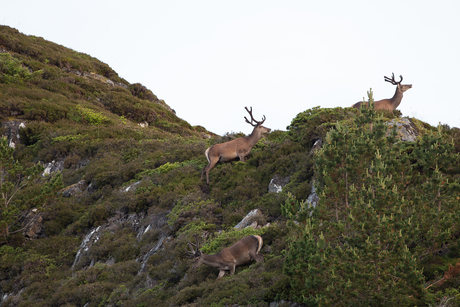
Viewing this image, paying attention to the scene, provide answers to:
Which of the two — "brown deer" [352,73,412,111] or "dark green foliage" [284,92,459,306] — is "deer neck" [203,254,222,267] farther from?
"brown deer" [352,73,412,111]

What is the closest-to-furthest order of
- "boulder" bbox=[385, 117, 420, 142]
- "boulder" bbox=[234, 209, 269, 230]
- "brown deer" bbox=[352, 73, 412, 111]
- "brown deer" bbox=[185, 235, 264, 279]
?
1. "brown deer" bbox=[185, 235, 264, 279]
2. "boulder" bbox=[234, 209, 269, 230]
3. "boulder" bbox=[385, 117, 420, 142]
4. "brown deer" bbox=[352, 73, 412, 111]

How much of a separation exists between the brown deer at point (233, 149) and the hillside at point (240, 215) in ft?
1.18

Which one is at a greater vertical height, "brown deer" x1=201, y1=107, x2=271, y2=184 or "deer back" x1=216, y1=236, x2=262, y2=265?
"brown deer" x1=201, y1=107, x2=271, y2=184

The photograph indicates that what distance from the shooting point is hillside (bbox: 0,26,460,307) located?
258 inches

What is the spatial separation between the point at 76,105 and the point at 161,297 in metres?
24.5

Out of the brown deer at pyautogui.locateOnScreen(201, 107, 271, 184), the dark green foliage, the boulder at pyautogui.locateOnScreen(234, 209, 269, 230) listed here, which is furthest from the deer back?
the brown deer at pyautogui.locateOnScreen(201, 107, 271, 184)

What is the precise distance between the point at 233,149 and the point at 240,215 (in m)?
3.75

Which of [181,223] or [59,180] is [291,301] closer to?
[181,223]

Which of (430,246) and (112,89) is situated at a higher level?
(112,89)

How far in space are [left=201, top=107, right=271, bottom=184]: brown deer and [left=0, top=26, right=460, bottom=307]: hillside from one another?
1.18 ft

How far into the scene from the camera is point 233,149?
15.3 meters

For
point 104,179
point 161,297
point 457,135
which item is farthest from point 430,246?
point 104,179

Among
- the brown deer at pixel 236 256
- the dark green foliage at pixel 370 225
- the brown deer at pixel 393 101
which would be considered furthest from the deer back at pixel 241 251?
the brown deer at pixel 393 101

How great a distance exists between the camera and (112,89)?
40.0 meters
